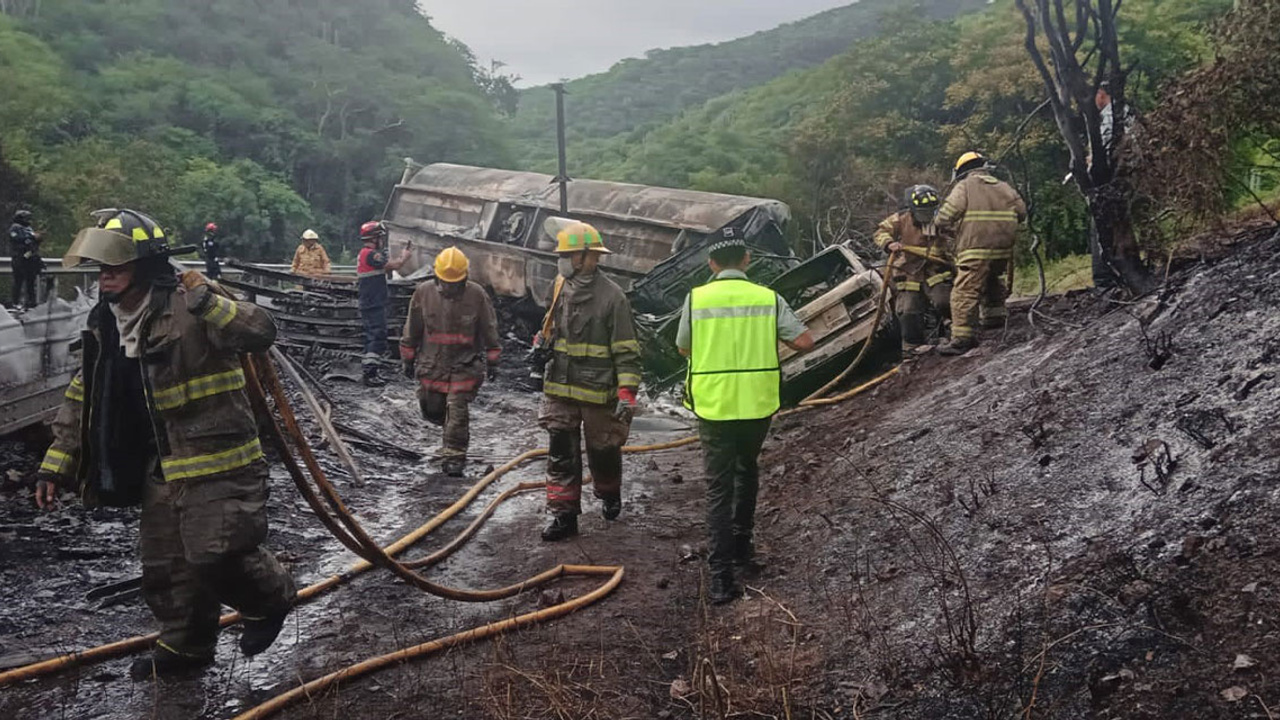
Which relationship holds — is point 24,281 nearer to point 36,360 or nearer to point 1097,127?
point 36,360

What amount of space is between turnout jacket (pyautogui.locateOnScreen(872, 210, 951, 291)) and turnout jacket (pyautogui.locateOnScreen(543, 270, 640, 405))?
131 inches

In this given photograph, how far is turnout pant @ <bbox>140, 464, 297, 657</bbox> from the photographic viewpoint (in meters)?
3.44

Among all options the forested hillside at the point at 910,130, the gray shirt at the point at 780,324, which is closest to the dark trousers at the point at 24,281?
the gray shirt at the point at 780,324

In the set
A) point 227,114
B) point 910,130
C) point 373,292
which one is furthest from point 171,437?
point 227,114

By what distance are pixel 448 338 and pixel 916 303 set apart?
393 cm

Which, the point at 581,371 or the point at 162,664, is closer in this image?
the point at 162,664

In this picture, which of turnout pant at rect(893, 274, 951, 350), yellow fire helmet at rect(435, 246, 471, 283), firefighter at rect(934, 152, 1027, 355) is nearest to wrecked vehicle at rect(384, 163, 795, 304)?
turnout pant at rect(893, 274, 951, 350)

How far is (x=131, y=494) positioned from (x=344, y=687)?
106 cm

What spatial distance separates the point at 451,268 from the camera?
289 inches

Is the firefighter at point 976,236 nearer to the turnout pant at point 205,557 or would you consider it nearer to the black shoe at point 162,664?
the turnout pant at point 205,557

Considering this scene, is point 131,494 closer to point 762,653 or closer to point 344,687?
point 344,687

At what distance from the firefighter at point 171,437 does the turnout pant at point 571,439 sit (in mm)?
Answer: 2200

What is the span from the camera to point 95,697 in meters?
3.50

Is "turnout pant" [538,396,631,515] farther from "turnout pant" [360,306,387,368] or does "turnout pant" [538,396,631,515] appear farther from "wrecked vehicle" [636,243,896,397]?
"turnout pant" [360,306,387,368]
